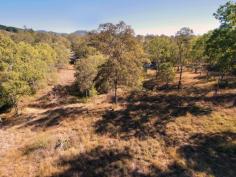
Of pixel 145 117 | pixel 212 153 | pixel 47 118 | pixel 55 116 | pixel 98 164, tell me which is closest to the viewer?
pixel 98 164

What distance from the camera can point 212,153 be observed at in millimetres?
19328

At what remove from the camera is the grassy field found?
58.0 feet

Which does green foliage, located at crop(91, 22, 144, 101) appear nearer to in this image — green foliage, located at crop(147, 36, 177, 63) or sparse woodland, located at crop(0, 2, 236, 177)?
sparse woodland, located at crop(0, 2, 236, 177)

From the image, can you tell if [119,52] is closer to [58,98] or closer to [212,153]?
[212,153]

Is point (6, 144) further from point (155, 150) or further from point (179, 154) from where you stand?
point (179, 154)

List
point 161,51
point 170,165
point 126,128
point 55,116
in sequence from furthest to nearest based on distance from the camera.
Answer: point 161,51, point 55,116, point 126,128, point 170,165

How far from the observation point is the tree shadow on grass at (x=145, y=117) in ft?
78.0

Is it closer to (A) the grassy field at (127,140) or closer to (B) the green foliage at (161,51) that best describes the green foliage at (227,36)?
(A) the grassy field at (127,140)

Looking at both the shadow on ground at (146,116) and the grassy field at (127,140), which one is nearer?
the grassy field at (127,140)

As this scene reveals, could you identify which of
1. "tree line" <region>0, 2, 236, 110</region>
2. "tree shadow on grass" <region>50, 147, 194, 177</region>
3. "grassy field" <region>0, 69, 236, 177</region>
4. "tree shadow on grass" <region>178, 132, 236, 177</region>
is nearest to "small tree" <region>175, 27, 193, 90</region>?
"tree line" <region>0, 2, 236, 110</region>

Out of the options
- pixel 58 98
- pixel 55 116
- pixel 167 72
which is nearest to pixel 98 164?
pixel 55 116

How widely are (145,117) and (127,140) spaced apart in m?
5.97

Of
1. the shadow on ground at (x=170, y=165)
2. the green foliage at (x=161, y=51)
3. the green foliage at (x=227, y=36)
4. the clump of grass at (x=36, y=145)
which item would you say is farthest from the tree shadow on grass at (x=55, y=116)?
the green foliage at (x=161, y=51)

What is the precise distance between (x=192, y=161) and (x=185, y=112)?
33.2ft
